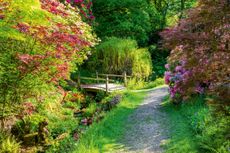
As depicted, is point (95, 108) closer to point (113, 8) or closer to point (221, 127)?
point (221, 127)

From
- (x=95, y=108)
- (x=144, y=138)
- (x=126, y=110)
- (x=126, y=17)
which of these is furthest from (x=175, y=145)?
(x=126, y=17)

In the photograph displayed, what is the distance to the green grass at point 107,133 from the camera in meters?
7.49

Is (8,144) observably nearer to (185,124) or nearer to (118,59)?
(185,124)

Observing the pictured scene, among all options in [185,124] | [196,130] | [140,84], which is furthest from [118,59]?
[196,130]

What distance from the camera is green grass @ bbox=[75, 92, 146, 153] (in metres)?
7.49

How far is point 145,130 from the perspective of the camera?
8953 mm

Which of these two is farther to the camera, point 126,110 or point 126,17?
point 126,17

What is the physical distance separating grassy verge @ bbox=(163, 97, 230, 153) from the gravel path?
0.23m

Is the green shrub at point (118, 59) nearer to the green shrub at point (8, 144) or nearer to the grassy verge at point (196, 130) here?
the grassy verge at point (196, 130)

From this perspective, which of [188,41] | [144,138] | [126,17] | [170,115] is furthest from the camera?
[126,17]

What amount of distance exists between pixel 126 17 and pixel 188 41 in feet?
56.4

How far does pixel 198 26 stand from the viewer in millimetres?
4738

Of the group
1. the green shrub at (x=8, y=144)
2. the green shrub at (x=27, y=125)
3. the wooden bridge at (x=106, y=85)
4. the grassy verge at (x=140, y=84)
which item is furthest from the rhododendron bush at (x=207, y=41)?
the grassy verge at (x=140, y=84)

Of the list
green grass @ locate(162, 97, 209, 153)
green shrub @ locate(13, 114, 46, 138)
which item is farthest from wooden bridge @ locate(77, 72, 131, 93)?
green shrub @ locate(13, 114, 46, 138)
